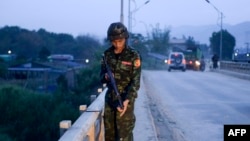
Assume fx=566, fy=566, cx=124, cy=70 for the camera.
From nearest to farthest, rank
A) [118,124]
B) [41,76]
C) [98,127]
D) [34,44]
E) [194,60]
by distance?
[118,124] < [98,127] < [41,76] < [194,60] < [34,44]

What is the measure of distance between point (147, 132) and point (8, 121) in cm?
1766

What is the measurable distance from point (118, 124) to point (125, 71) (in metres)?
0.63

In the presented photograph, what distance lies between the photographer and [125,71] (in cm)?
666

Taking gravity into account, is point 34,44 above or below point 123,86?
above

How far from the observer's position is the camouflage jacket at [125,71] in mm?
6637

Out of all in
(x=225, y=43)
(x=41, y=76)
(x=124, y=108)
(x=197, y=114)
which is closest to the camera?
(x=124, y=108)

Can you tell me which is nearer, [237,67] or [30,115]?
[30,115]

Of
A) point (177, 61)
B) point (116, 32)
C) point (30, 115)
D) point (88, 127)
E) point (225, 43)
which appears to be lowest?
point (30, 115)

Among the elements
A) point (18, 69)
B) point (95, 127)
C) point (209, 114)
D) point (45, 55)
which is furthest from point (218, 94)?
point (45, 55)

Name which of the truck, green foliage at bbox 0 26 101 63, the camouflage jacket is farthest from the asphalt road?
green foliage at bbox 0 26 101 63

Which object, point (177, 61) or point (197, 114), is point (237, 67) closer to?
point (177, 61)

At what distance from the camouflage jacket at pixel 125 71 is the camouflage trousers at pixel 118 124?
0.48ft

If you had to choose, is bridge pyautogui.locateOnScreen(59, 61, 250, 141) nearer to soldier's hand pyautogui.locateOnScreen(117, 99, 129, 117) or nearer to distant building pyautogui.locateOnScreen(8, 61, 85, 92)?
soldier's hand pyautogui.locateOnScreen(117, 99, 129, 117)

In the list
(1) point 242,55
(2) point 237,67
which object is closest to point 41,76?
(1) point 242,55
